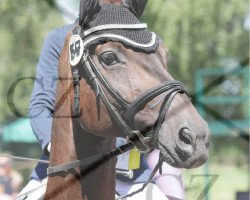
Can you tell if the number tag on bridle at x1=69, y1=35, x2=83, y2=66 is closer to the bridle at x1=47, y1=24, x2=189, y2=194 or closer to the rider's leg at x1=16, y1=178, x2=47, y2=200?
the bridle at x1=47, y1=24, x2=189, y2=194

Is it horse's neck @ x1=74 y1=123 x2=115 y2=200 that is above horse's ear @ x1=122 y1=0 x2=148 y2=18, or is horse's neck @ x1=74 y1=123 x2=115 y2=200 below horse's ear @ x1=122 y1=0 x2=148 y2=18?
below

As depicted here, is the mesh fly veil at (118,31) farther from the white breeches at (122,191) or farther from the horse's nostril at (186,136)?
the white breeches at (122,191)

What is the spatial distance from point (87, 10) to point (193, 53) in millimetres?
3217

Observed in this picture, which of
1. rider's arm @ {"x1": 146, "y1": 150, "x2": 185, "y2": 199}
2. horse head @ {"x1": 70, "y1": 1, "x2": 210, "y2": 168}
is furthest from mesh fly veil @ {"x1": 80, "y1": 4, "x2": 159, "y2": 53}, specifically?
rider's arm @ {"x1": 146, "y1": 150, "x2": 185, "y2": 199}

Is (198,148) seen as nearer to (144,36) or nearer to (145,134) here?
(145,134)

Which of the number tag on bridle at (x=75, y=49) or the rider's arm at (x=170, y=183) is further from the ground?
the number tag on bridle at (x=75, y=49)

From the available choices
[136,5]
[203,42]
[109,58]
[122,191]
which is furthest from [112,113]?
[203,42]

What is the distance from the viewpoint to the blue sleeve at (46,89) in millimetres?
2131

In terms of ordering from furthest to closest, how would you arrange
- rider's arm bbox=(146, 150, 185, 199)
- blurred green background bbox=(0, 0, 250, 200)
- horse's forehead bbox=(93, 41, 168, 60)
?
blurred green background bbox=(0, 0, 250, 200), rider's arm bbox=(146, 150, 185, 199), horse's forehead bbox=(93, 41, 168, 60)

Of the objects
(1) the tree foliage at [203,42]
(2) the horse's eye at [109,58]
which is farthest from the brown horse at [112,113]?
(1) the tree foliage at [203,42]

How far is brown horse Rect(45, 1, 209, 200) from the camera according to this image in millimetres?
1687

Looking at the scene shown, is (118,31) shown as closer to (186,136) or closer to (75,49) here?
(75,49)

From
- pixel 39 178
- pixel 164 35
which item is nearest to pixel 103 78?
pixel 39 178

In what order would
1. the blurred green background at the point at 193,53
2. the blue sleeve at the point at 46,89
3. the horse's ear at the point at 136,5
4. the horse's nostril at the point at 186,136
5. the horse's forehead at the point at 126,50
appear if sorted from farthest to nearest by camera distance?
the blurred green background at the point at 193,53 < the blue sleeve at the point at 46,89 < the horse's ear at the point at 136,5 < the horse's forehead at the point at 126,50 < the horse's nostril at the point at 186,136
